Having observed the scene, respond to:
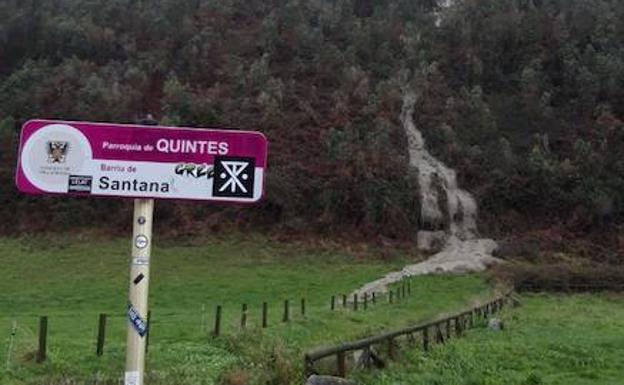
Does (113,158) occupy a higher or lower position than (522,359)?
higher

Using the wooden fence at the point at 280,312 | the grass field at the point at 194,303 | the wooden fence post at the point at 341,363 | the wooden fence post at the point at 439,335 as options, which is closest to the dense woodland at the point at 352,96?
the grass field at the point at 194,303

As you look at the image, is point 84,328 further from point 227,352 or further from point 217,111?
point 217,111

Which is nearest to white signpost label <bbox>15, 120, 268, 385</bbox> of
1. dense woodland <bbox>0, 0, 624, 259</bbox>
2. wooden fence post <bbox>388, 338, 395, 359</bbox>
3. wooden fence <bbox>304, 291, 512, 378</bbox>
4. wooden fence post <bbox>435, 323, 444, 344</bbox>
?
wooden fence <bbox>304, 291, 512, 378</bbox>

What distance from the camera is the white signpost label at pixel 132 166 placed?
565cm

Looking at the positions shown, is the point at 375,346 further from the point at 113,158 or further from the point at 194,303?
the point at 194,303

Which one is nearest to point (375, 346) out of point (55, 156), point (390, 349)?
point (390, 349)

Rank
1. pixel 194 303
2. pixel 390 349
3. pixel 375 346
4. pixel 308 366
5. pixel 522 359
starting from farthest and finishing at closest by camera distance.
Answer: pixel 194 303 < pixel 522 359 < pixel 390 349 < pixel 375 346 < pixel 308 366

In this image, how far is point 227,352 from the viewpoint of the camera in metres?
14.7

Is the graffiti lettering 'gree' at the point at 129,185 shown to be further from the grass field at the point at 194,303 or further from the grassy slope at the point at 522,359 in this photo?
the grassy slope at the point at 522,359

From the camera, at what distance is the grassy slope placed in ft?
40.2

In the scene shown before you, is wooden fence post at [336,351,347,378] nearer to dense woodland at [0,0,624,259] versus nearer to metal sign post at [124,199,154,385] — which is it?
metal sign post at [124,199,154,385]

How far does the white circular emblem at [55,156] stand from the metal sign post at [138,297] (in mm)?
532

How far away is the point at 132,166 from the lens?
18.6 feet

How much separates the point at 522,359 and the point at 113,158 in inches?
461
